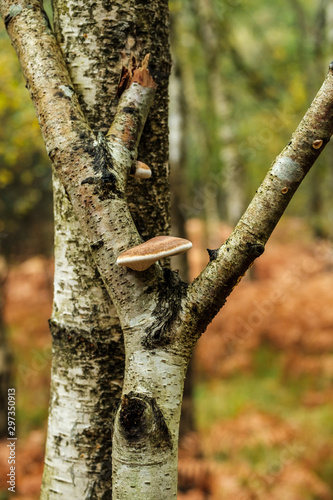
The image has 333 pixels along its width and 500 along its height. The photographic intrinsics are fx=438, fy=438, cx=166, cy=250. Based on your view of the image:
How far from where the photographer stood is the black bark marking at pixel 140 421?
119 cm

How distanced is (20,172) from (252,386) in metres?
6.42

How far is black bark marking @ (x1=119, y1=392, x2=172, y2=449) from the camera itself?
1.19m

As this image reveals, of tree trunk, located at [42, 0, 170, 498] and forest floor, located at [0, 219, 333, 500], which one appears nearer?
tree trunk, located at [42, 0, 170, 498]

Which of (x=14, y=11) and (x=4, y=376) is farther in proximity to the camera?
(x=4, y=376)

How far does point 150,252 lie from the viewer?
3.98 ft

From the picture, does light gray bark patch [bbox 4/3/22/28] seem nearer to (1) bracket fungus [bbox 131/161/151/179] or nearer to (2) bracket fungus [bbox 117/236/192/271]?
(1) bracket fungus [bbox 131/161/151/179]

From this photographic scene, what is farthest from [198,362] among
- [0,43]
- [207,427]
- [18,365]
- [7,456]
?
[0,43]

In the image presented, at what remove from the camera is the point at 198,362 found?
356 inches

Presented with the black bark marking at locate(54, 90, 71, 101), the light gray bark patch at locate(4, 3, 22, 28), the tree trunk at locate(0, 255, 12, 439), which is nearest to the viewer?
the black bark marking at locate(54, 90, 71, 101)

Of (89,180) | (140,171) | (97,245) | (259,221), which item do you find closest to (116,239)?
(97,245)

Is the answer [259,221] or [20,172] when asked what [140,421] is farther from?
[20,172]

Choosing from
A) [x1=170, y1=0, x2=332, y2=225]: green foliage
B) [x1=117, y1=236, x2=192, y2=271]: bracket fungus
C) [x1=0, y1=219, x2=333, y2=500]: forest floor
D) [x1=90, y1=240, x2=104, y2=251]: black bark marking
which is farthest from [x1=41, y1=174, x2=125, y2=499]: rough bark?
[x1=170, y1=0, x2=332, y2=225]: green foliage

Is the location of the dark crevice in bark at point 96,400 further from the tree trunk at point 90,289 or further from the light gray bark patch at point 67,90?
the light gray bark patch at point 67,90

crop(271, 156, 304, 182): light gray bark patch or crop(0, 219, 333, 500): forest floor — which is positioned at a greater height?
crop(271, 156, 304, 182): light gray bark patch
